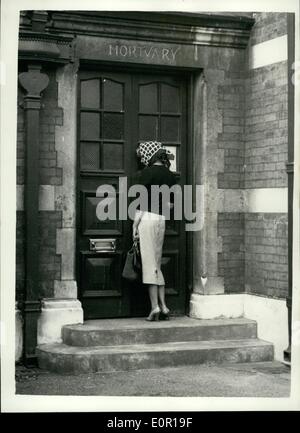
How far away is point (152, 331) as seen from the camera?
8.27 metres

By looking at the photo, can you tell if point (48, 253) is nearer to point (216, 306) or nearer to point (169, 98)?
point (216, 306)

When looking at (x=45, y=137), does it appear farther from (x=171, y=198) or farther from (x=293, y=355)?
(x=293, y=355)

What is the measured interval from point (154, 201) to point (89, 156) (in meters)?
0.92

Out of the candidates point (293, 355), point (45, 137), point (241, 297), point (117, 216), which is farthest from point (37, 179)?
point (293, 355)

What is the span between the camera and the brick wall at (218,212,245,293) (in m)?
8.98

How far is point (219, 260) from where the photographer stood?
29.5 feet

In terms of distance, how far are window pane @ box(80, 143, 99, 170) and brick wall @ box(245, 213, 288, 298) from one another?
1918 millimetres

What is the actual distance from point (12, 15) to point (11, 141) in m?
1.00

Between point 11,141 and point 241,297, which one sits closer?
point 11,141

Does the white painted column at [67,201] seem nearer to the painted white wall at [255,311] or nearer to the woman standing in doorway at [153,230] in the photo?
the woman standing in doorway at [153,230]

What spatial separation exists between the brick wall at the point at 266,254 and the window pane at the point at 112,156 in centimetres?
165

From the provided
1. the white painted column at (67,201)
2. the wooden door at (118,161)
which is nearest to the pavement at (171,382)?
the white painted column at (67,201)

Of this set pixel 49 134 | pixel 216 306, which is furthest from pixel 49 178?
pixel 216 306

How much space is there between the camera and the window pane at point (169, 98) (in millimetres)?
9008
